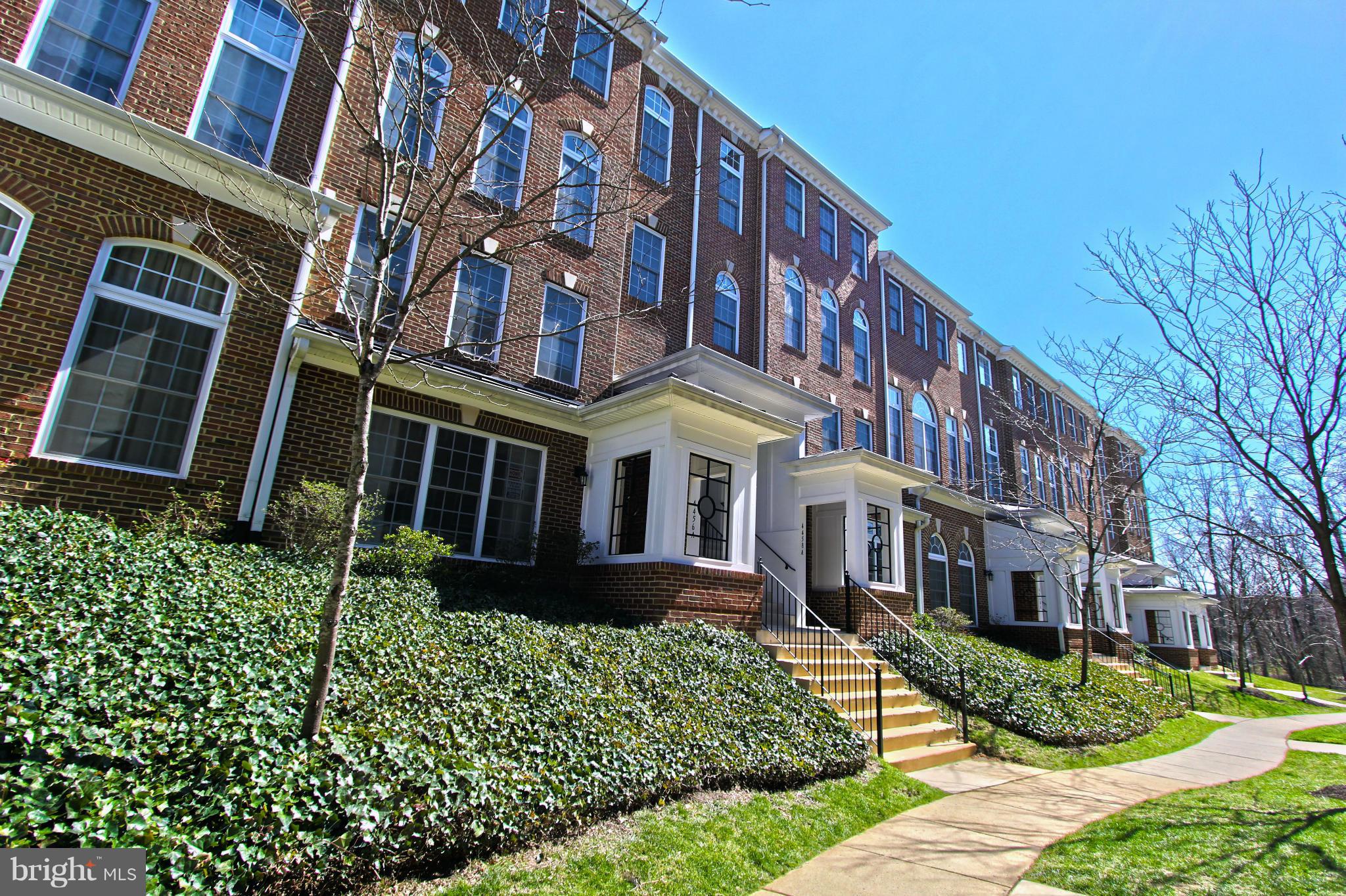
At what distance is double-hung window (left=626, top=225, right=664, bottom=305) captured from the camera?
14.2 m

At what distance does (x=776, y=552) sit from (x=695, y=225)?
7.94 m

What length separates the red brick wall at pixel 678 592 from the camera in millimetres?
9375

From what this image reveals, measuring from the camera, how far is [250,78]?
9367 millimetres

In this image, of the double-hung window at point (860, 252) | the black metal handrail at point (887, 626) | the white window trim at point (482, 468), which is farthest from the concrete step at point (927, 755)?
the double-hung window at point (860, 252)

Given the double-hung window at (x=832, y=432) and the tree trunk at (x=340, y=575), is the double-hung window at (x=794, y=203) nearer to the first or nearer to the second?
the double-hung window at (x=832, y=432)

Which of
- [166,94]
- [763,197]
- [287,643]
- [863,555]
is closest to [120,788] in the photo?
[287,643]

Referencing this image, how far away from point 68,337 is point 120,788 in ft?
19.7

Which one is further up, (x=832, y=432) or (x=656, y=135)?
(x=656, y=135)

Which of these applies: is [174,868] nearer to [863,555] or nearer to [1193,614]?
[863,555]

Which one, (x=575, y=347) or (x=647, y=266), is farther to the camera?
(x=647, y=266)

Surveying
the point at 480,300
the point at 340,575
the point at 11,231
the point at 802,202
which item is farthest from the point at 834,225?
the point at 340,575

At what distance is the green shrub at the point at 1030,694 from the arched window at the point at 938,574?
4.57m

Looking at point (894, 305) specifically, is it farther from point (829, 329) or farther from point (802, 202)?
point (802, 202)

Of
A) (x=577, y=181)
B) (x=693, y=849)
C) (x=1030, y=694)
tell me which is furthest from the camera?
(x=577, y=181)
